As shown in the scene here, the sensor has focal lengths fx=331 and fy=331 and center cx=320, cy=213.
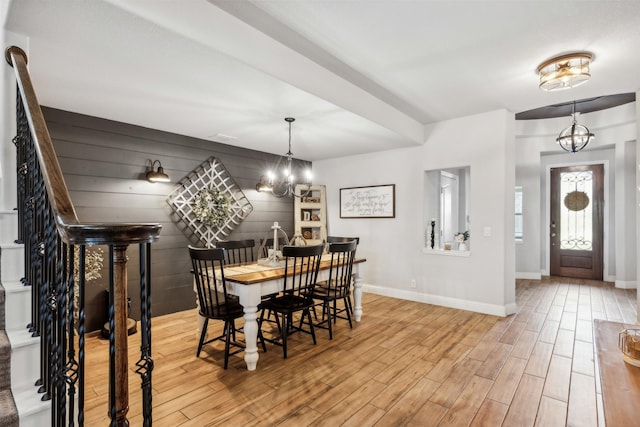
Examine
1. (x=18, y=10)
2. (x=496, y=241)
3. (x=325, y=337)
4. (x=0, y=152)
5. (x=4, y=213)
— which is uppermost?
(x=18, y=10)

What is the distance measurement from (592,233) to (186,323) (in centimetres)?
731

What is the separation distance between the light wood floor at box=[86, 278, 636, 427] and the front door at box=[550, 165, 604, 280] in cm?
318

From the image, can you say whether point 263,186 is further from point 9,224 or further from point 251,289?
point 9,224

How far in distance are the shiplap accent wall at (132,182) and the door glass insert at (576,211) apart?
5776 mm

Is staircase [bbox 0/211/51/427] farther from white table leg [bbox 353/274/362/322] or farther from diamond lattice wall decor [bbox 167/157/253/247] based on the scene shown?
white table leg [bbox 353/274/362/322]

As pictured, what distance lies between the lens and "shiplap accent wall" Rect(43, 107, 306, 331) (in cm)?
345

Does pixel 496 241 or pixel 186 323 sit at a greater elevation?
pixel 496 241

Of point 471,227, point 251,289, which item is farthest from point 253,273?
point 471,227

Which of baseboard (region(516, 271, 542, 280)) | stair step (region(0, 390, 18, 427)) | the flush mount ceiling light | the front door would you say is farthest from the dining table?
the front door

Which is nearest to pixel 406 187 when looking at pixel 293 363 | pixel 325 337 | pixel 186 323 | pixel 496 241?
pixel 496 241

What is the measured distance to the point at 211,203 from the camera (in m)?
4.39

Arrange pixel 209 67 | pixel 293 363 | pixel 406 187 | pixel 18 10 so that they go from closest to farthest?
pixel 18 10, pixel 209 67, pixel 293 363, pixel 406 187

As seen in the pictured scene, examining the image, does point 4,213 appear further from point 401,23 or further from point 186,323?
point 401,23

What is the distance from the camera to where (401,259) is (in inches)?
199
